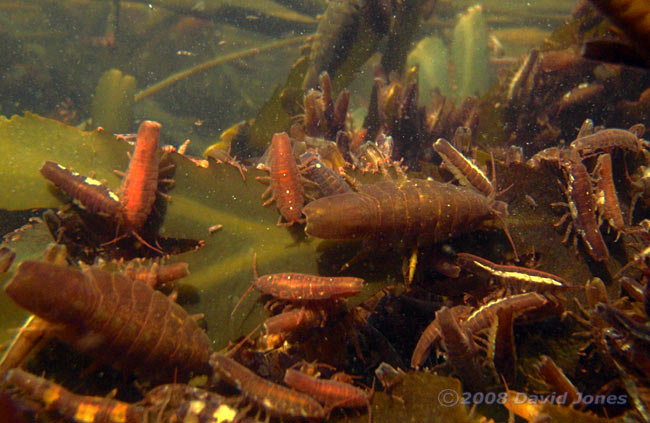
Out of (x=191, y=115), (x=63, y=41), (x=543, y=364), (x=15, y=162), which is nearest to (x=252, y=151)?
(x=15, y=162)

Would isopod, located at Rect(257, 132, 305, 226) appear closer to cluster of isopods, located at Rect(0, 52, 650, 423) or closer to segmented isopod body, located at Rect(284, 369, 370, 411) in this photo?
cluster of isopods, located at Rect(0, 52, 650, 423)

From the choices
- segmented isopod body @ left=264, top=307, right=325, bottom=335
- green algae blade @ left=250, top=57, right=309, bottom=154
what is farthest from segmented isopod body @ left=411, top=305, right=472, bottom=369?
green algae blade @ left=250, top=57, right=309, bottom=154

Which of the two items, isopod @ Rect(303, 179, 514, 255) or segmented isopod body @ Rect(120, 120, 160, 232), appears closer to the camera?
isopod @ Rect(303, 179, 514, 255)

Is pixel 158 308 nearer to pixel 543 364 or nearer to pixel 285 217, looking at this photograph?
pixel 285 217

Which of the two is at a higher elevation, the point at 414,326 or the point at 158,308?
the point at 158,308

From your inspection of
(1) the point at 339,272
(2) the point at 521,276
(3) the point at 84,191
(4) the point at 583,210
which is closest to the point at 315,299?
(1) the point at 339,272

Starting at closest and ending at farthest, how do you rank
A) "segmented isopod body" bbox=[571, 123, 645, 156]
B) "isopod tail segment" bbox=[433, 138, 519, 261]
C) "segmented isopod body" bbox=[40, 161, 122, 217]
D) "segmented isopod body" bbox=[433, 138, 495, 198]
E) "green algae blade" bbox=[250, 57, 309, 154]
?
1. "segmented isopod body" bbox=[40, 161, 122, 217]
2. "isopod tail segment" bbox=[433, 138, 519, 261]
3. "segmented isopod body" bbox=[433, 138, 495, 198]
4. "segmented isopod body" bbox=[571, 123, 645, 156]
5. "green algae blade" bbox=[250, 57, 309, 154]

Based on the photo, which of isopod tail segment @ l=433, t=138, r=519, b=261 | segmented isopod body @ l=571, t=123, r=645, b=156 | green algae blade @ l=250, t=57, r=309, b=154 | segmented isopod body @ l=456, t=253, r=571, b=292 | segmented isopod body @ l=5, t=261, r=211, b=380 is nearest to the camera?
segmented isopod body @ l=5, t=261, r=211, b=380
